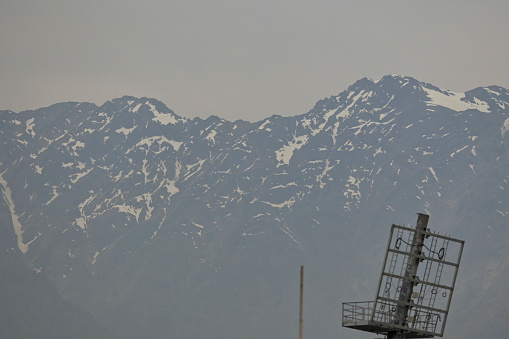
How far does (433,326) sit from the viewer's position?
243 feet

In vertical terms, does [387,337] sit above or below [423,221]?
below

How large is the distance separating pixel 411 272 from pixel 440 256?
2.04 meters

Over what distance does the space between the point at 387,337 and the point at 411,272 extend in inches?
184

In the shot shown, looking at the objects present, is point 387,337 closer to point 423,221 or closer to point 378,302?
Result: point 378,302

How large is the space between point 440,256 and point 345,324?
7.19m

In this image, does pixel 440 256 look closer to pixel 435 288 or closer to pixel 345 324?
pixel 435 288

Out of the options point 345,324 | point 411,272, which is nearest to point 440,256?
point 411,272

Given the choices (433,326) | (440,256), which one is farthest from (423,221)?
(433,326)

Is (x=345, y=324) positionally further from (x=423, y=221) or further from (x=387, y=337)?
(x=423, y=221)

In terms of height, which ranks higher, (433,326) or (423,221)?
(423,221)

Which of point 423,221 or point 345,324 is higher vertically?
point 423,221

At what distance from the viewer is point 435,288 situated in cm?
7394

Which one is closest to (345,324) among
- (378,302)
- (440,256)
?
(378,302)

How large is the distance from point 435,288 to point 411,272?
93.2 inches
